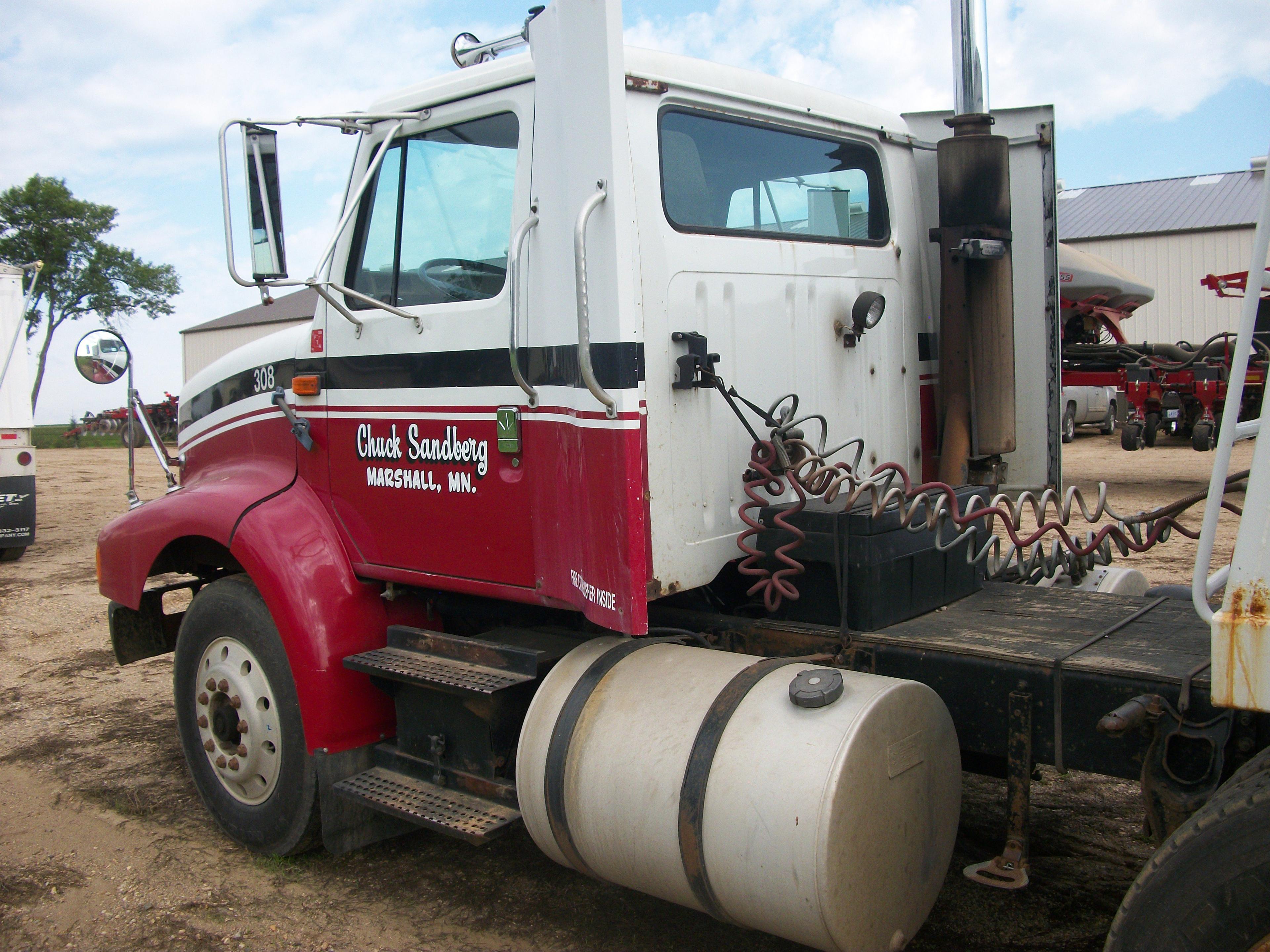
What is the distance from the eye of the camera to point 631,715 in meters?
2.81

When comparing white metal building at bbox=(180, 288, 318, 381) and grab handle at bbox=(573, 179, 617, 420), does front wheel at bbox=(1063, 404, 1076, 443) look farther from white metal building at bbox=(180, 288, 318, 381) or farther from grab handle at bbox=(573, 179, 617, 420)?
white metal building at bbox=(180, 288, 318, 381)

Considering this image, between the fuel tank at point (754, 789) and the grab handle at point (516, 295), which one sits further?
the grab handle at point (516, 295)

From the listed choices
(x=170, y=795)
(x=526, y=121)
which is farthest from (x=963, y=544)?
(x=170, y=795)

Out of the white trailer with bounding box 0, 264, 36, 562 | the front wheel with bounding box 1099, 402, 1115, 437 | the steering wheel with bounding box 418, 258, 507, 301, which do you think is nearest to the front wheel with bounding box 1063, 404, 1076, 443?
the front wheel with bounding box 1099, 402, 1115, 437

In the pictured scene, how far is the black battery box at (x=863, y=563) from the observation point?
2.96 meters

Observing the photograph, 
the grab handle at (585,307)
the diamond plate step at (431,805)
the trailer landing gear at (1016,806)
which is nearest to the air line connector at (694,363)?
the grab handle at (585,307)

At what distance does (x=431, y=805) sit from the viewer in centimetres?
324

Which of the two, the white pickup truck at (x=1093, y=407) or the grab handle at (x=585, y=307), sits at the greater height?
the grab handle at (x=585, y=307)

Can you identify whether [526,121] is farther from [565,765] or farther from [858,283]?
[565,765]

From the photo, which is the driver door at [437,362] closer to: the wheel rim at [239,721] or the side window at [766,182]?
the side window at [766,182]

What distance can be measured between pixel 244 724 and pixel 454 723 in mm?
970

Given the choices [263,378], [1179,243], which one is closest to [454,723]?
[263,378]

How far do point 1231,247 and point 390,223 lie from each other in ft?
96.8

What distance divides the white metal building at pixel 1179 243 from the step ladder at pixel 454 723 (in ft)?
89.2
